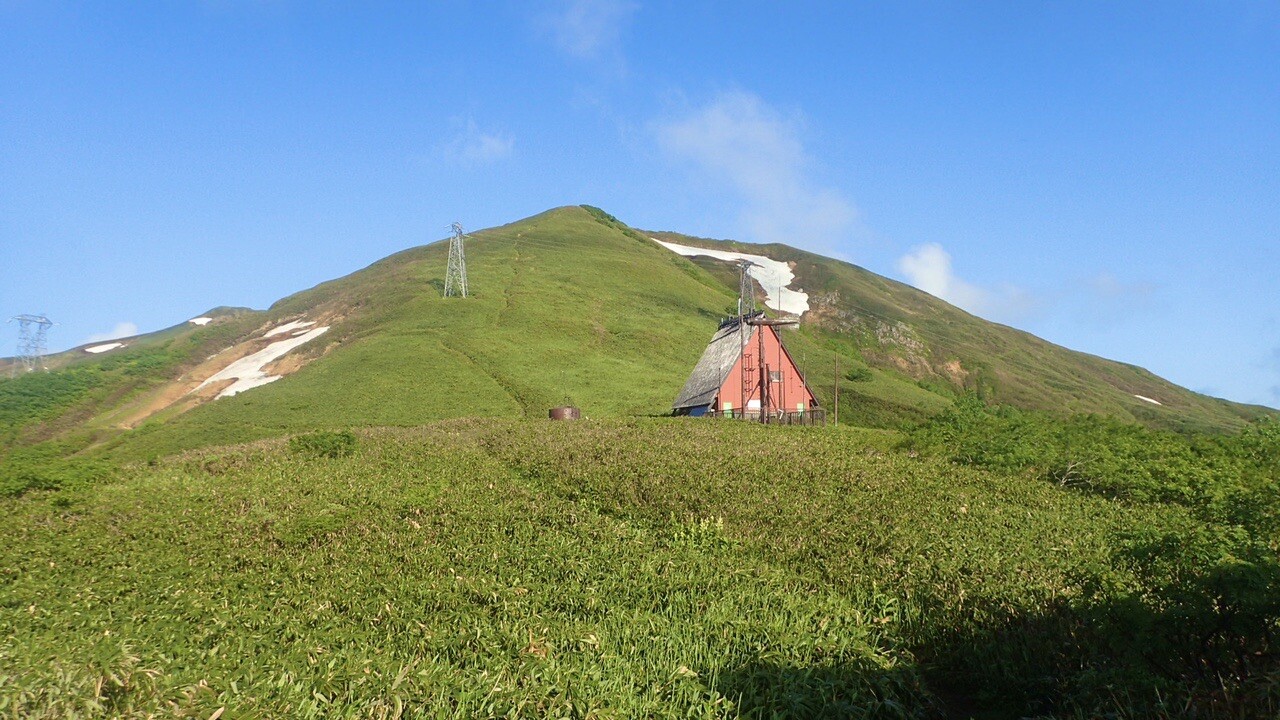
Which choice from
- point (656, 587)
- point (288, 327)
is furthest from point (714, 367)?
point (288, 327)

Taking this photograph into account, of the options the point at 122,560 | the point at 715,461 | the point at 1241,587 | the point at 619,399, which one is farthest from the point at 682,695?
the point at 619,399

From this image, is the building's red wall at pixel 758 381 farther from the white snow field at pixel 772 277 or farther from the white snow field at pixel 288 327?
the white snow field at pixel 288 327

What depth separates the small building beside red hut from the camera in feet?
163

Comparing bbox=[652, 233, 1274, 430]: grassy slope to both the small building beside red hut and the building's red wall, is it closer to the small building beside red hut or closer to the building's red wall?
the building's red wall

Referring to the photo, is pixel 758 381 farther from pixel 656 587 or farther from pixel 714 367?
pixel 656 587

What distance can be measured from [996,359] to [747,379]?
79388 millimetres

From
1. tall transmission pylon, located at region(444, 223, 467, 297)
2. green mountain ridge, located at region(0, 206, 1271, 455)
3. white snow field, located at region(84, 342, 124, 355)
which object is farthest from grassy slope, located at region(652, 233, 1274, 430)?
white snow field, located at region(84, 342, 124, 355)

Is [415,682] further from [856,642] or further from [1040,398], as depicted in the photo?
[1040,398]

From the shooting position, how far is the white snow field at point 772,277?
13400cm

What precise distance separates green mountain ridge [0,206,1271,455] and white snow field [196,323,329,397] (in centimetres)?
218

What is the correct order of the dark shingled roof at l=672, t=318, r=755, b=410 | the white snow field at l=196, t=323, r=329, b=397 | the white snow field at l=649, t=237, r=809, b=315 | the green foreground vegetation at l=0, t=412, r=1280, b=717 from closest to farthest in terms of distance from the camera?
the green foreground vegetation at l=0, t=412, r=1280, b=717
the dark shingled roof at l=672, t=318, r=755, b=410
the white snow field at l=196, t=323, r=329, b=397
the white snow field at l=649, t=237, r=809, b=315

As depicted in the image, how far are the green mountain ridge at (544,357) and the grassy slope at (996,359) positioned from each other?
54cm

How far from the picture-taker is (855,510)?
60.5 ft

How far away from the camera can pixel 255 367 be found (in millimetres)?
79250
